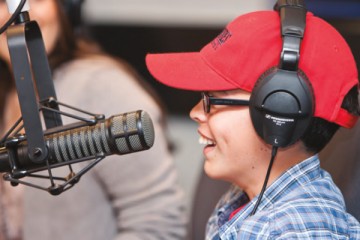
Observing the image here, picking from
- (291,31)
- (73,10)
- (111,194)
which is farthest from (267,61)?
(73,10)

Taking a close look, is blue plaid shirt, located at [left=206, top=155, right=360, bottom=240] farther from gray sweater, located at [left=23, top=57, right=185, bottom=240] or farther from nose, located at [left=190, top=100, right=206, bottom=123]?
gray sweater, located at [left=23, top=57, right=185, bottom=240]

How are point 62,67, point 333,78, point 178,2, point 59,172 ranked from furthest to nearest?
point 178,2, point 62,67, point 59,172, point 333,78

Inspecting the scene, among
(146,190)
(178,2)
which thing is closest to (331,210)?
(146,190)

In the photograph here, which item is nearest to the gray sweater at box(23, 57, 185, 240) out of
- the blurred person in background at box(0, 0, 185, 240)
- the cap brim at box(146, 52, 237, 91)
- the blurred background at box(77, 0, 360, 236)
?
the blurred person in background at box(0, 0, 185, 240)

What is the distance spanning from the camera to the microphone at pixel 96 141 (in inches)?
32.2

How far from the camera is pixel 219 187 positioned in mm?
1196

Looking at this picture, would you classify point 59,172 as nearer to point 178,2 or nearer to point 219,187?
point 219,187

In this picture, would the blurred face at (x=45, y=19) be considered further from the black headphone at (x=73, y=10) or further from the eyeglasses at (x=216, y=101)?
the eyeglasses at (x=216, y=101)

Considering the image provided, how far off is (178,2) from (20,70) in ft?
6.68

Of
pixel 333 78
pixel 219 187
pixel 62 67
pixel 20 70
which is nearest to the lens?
pixel 20 70

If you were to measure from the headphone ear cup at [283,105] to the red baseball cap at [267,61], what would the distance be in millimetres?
35

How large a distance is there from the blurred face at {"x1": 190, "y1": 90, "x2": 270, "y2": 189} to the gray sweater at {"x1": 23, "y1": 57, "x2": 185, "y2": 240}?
1.50 ft

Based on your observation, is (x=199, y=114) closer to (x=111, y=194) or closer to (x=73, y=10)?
(x=111, y=194)

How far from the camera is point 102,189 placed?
144 centimetres
